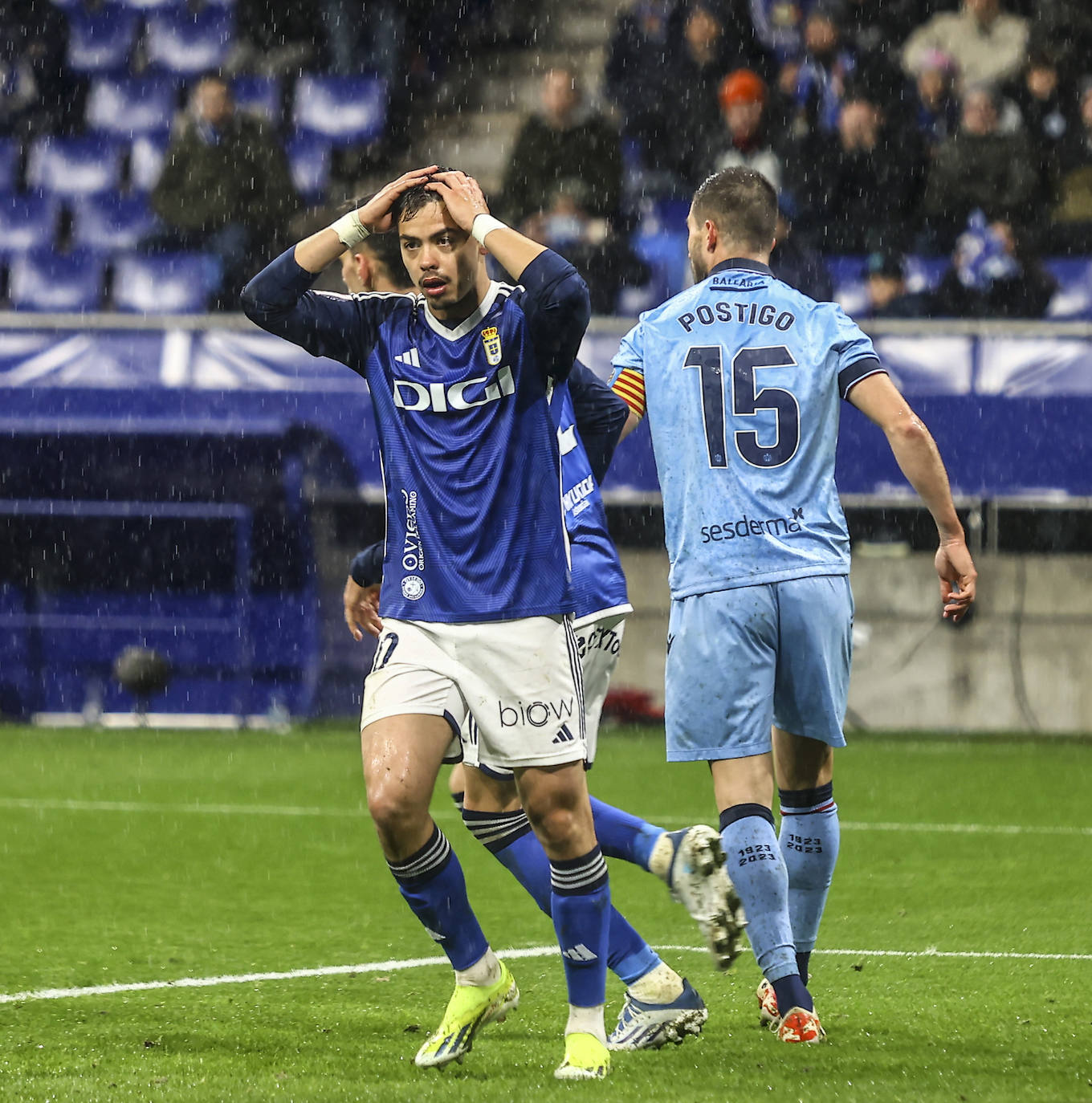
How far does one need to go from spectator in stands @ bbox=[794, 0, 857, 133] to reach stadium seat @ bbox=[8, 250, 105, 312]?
19.8ft

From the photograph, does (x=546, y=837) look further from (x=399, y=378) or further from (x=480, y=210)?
(x=480, y=210)

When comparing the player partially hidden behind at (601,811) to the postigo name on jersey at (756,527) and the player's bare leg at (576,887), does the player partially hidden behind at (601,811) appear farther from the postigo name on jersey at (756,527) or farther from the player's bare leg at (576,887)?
the postigo name on jersey at (756,527)

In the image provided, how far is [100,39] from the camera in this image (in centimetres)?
1977

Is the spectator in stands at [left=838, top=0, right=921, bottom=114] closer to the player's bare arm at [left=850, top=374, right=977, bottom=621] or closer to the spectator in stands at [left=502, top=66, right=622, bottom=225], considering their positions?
the spectator in stands at [left=502, top=66, right=622, bottom=225]

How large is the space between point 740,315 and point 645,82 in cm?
1159

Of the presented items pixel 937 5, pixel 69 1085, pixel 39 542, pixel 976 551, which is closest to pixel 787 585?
pixel 69 1085

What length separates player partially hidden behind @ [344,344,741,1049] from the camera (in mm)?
4285

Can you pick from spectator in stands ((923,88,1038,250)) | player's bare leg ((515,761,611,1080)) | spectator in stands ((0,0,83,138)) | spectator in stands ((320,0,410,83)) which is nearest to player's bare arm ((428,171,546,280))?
player's bare leg ((515,761,611,1080))

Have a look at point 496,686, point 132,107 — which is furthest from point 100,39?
point 496,686

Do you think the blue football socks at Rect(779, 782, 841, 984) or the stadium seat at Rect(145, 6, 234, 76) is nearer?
the blue football socks at Rect(779, 782, 841, 984)

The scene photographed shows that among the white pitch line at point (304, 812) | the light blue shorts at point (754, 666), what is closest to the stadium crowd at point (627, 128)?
the white pitch line at point (304, 812)

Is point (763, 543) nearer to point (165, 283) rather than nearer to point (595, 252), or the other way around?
point (595, 252)

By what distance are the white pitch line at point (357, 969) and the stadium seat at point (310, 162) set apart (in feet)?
40.2

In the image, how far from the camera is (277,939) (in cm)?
608
